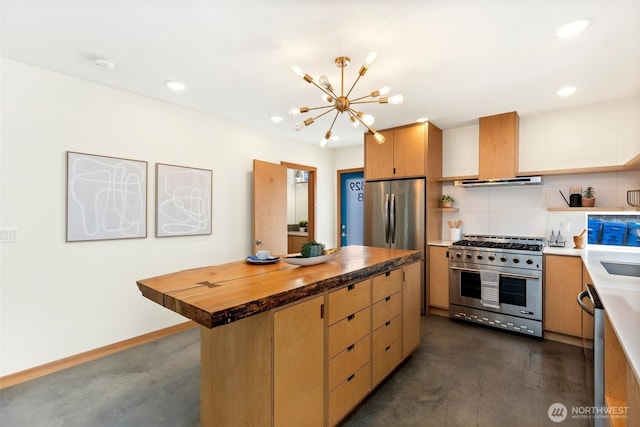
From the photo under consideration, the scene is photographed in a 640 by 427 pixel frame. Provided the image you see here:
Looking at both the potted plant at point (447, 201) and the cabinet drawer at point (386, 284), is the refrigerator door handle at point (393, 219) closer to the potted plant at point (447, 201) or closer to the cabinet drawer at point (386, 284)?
the potted plant at point (447, 201)

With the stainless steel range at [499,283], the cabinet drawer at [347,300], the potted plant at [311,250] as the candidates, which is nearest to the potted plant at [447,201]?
the stainless steel range at [499,283]

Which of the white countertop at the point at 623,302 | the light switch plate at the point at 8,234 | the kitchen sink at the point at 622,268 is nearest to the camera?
the white countertop at the point at 623,302

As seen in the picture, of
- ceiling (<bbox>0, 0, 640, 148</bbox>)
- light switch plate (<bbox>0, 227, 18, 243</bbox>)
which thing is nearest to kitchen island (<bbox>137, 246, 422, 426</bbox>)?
ceiling (<bbox>0, 0, 640, 148</bbox>)

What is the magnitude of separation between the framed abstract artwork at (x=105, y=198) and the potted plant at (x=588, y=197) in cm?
471

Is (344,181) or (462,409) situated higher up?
(344,181)

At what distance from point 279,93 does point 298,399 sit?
104 inches

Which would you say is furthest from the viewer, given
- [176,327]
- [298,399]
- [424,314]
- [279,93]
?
[424,314]

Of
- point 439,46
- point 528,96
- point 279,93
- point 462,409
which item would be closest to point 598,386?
point 462,409

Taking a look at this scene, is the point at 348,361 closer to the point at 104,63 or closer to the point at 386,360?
the point at 386,360

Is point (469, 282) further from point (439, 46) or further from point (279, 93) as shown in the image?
point (279, 93)

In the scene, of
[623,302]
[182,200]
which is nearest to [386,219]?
[182,200]

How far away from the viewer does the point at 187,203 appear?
136 inches

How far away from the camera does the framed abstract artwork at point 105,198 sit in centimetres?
266

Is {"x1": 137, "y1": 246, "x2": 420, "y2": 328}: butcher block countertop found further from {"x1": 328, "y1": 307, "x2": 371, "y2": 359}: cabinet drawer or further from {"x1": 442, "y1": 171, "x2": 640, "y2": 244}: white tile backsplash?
{"x1": 442, "y1": 171, "x2": 640, "y2": 244}: white tile backsplash
